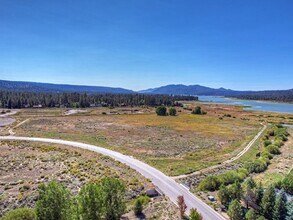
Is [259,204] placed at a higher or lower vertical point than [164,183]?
higher

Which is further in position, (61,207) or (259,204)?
(259,204)

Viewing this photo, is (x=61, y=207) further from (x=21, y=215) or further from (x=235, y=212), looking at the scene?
(x=235, y=212)

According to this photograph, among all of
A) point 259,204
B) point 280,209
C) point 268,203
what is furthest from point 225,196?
point 280,209

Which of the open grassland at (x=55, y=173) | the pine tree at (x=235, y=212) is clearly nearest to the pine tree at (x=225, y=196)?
the pine tree at (x=235, y=212)

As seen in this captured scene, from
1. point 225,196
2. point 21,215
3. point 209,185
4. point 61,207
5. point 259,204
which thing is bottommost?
point 209,185

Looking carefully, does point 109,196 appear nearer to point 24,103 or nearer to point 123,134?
point 123,134

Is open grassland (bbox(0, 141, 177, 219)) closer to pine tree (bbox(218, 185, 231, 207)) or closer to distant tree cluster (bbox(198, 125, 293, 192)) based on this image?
pine tree (bbox(218, 185, 231, 207))

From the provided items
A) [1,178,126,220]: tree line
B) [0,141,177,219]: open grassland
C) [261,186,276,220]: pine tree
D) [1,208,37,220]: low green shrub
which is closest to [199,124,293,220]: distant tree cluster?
[261,186,276,220]: pine tree

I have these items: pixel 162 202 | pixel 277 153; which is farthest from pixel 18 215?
pixel 277 153

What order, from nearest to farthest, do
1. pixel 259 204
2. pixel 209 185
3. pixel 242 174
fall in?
1. pixel 259 204
2. pixel 209 185
3. pixel 242 174

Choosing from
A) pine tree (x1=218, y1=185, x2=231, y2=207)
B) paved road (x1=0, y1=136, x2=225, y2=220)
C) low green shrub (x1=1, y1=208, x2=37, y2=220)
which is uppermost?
low green shrub (x1=1, y1=208, x2=37, y2=220)

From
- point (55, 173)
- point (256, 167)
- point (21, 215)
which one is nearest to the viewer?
point (21, 215)

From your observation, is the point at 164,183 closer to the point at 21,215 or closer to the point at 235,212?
the point at 235,212

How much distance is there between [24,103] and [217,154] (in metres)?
158
